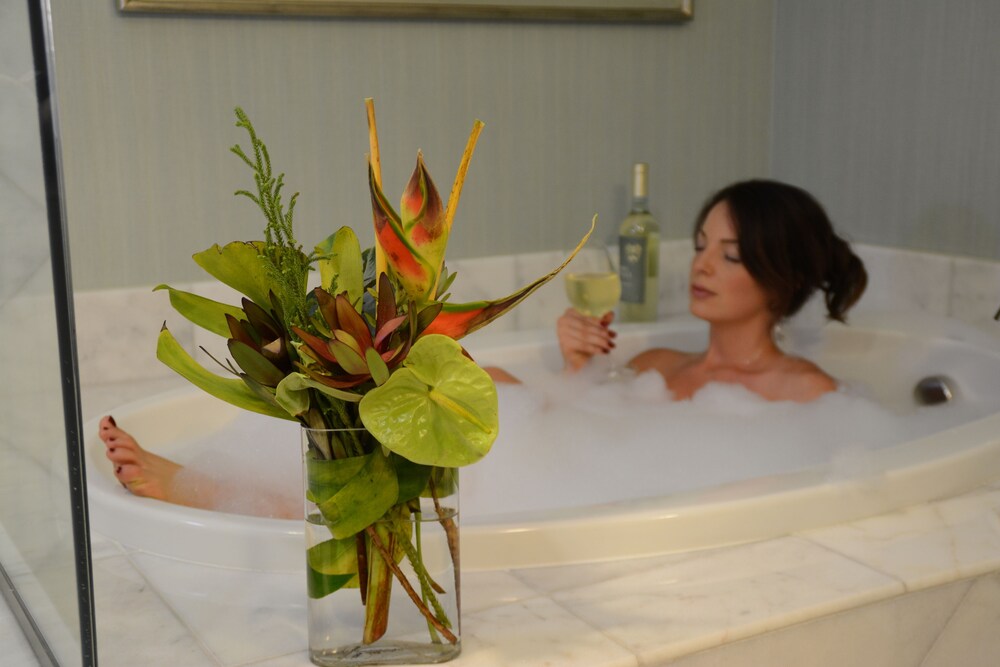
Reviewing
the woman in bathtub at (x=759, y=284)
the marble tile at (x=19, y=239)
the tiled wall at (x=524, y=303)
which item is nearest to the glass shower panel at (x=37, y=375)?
the marble tile at (x=19, y=239)

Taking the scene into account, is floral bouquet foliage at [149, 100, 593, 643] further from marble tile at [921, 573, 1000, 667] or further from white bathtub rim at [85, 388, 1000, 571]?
marble tile at [921, 573, 1000, 667]

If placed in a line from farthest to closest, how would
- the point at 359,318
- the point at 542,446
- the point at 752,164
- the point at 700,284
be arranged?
the point at 752,164 → the point at 700,284 → the point at 542,446 → the point at 359,318

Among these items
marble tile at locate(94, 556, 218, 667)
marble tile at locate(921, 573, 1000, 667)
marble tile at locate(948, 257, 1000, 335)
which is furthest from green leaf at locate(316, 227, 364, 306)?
marble tile at locate(948, 257, 1000, 335)

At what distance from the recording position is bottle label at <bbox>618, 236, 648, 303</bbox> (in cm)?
206

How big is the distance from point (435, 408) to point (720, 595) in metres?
0.36

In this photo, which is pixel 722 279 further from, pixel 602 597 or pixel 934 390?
pixel 602 597

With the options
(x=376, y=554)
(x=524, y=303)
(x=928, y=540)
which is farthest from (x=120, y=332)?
(x=928, y=540)

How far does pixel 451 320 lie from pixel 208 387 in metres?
0.18

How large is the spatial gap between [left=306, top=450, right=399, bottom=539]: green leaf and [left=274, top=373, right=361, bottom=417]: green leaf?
0.04 m

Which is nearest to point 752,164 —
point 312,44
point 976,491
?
point 312,44

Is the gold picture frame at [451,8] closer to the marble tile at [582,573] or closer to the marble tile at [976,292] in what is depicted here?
the marble tile at [976,292]

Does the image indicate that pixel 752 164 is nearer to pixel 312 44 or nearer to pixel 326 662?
pixel 312 44

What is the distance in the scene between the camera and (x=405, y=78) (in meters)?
1.94

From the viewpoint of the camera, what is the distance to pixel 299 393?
77 cm
